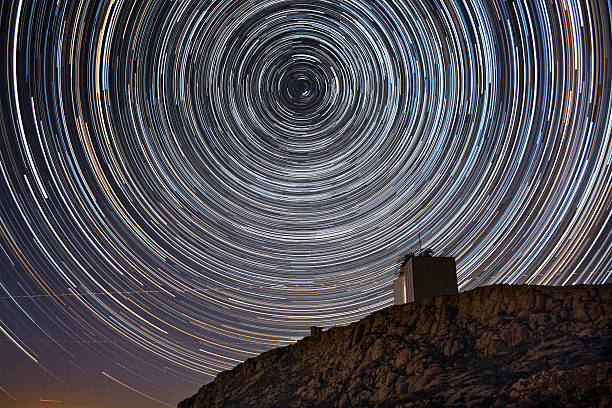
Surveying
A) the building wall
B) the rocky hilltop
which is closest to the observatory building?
the building wall

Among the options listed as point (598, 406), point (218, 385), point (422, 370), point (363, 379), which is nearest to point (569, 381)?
point (598, 406)

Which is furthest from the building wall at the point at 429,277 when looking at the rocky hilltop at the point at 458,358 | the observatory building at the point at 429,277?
the rocky hilltop at the point at 458,358

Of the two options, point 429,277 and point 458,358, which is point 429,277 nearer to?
point 429,277

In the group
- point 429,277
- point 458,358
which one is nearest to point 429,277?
point 429,277

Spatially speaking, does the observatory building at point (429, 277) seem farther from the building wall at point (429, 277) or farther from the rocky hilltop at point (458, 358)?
the rocky hilltop at point (458, 358)

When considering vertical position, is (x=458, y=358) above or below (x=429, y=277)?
below
